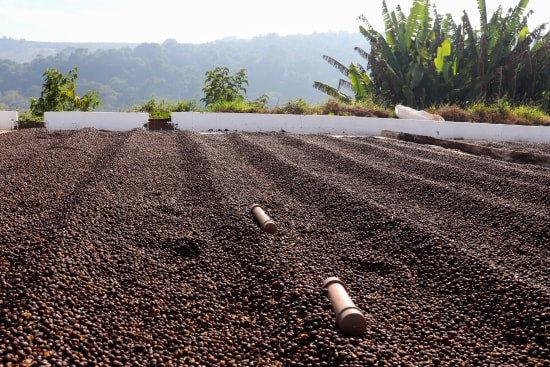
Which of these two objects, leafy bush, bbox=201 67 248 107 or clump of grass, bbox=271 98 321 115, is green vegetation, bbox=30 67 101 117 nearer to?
leafy bush, bbox=201 67 248 107

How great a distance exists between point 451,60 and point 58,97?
13.3 meters

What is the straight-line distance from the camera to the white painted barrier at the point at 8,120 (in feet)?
40.1

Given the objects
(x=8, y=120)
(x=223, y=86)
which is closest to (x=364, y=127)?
(x=223, y=86)

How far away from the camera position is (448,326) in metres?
2.81

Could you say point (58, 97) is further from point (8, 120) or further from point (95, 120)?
point (95, 120)

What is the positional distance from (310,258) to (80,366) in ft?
6.26

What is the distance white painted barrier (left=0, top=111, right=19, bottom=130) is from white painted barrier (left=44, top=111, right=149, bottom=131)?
0.87 meters

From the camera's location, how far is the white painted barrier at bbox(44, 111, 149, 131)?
39.8 ft

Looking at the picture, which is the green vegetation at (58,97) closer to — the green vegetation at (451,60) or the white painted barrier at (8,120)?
the white painted barrier at (8,120)

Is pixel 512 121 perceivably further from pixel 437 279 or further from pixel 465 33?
pixel 437 279

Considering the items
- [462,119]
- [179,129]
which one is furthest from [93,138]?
[462,119]

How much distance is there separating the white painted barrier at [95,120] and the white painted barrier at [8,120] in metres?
0.87

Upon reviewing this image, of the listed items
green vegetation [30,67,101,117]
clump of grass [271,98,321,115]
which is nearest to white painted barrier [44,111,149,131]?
green vegetation [30,67,101,117]

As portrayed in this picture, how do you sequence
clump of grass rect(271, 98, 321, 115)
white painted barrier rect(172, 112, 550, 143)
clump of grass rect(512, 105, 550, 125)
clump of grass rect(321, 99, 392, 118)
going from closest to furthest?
1. white painted barrier rect(172, 112, 550, 143)
2. clump of grass rect(321, 99, 392, 118)
3. clump of grass rect(271, 98, 321, 115)
4. clump of grass rect(512, 105, 550, 125)
